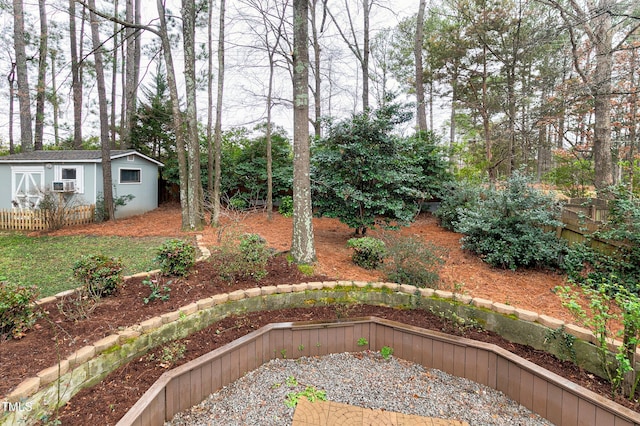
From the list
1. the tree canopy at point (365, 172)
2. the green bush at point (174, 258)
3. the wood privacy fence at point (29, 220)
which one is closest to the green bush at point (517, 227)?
the tree canopy at point (365, 172)

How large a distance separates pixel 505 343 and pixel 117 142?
58.7ft

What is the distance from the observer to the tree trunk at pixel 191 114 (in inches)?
281

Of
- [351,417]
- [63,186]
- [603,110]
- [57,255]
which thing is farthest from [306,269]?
[63,186]

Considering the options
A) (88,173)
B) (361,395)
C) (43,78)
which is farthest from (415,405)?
(43,78)

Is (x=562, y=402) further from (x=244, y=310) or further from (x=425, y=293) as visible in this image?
(x=244, y=310)

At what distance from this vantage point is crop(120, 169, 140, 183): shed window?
36.1 ft

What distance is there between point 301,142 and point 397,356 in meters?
2.95

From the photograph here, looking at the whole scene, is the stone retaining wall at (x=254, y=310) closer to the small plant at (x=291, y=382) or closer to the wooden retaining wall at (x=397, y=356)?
the wooden retaining wall at (x=397, y=356)

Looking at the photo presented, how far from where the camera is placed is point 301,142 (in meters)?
4.35

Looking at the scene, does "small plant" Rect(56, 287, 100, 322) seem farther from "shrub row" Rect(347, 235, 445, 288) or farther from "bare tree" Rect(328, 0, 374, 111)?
"bare tree" Rect(328, 0, 374, 111)

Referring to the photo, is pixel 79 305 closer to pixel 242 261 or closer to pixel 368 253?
pixel 242 261

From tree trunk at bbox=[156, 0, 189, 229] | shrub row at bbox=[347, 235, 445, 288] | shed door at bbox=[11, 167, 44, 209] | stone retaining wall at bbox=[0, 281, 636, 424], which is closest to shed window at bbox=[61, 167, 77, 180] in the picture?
shed door at bbox=[11, 167, 44, 209]

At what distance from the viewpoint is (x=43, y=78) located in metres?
11.8

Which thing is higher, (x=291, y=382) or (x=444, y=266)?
(x=444, y=266)
